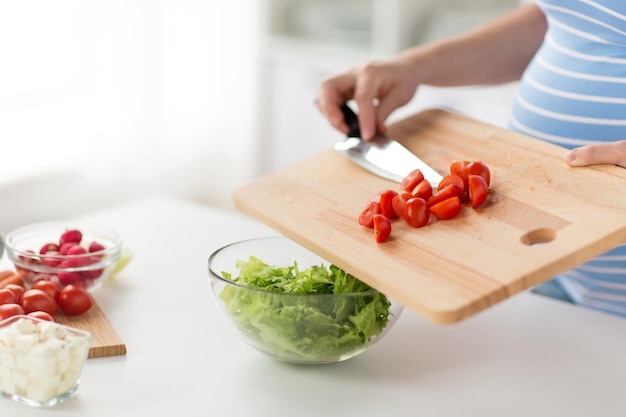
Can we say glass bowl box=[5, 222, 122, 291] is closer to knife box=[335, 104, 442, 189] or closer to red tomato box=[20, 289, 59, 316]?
red tomato box=[20, 289, 59, 316]

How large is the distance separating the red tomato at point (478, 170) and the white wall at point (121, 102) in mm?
1881

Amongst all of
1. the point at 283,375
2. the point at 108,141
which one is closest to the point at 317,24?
the point at 108,141

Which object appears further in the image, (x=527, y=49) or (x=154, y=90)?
(x=154, y=90)

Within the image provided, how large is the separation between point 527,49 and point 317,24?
5.83 feet

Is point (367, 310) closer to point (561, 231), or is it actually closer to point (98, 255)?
point (561, 231)

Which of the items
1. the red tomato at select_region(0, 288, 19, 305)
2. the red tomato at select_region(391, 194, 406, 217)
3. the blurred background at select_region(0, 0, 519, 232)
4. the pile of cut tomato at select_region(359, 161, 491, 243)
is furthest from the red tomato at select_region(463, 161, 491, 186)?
the blurred background at select_region(0, 0, 519, 232)

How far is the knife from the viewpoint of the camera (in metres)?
1.35

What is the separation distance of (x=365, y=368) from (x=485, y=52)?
74 centimetres

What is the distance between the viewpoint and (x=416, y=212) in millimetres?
1149

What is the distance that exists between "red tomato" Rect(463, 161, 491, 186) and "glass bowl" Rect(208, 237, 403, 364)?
0.69ft

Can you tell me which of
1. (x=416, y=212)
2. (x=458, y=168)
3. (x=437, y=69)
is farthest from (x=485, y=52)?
(x=416, y=212)

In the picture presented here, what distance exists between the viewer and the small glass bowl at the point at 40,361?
1025mm

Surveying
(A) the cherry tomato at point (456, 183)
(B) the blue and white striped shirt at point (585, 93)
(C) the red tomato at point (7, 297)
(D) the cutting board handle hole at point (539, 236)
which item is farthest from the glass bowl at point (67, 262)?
(B) the blue and white striped shirt at point (585, 93)

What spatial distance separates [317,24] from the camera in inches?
134
